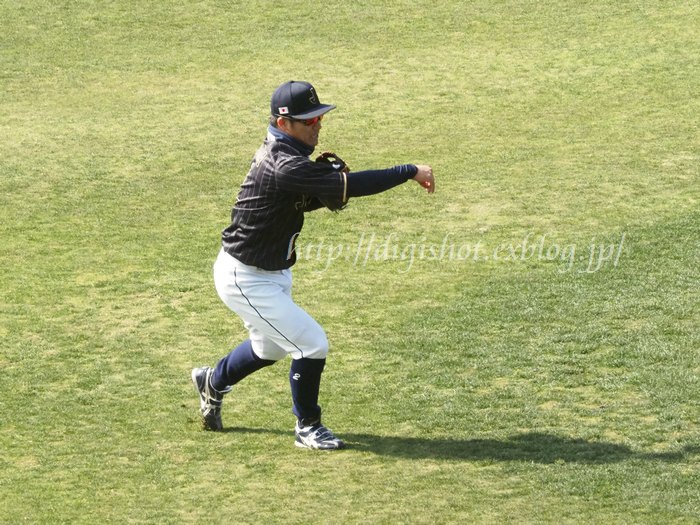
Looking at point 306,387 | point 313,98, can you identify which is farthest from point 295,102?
point 306,387

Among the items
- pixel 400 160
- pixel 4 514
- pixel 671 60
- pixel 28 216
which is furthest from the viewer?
pixel 671 60

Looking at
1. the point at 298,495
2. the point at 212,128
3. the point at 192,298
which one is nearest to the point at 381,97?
the point at 212,128

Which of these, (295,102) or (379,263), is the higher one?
(295,102)

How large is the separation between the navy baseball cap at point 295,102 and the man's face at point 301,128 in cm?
4

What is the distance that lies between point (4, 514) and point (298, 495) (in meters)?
1.39

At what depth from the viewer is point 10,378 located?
24.3ft

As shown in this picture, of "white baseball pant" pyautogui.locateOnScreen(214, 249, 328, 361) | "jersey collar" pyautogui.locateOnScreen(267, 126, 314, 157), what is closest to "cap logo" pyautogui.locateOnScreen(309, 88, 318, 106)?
"jersey collar" pyautogui.locateOnScreen(267, 126, 314, 157)

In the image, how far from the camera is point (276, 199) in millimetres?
6102

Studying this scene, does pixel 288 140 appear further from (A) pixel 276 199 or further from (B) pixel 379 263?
(B) pixel 379 263

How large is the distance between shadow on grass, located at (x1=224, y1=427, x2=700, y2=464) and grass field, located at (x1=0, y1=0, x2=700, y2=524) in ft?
0.06

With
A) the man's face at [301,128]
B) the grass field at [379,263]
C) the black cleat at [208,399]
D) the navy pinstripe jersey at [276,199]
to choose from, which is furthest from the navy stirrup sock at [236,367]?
the man's face at [301,128]

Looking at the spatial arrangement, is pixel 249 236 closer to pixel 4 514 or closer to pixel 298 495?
pixel 298 495

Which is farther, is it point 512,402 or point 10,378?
point 10,378

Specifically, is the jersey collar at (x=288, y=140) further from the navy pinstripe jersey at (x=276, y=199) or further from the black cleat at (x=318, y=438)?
the black cleat at (x=318, y=438)
